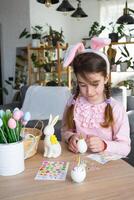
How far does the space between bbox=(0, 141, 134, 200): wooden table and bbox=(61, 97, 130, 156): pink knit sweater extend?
0.58 feet

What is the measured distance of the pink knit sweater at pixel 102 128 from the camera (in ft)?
3.71

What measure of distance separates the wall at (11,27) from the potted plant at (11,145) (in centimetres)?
426

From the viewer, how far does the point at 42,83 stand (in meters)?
4.45

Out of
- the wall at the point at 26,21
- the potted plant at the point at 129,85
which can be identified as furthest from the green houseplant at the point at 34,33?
the potted plant at the point at 129,85

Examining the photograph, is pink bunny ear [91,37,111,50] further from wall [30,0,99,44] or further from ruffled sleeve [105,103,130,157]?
wall [30,0,99,44]

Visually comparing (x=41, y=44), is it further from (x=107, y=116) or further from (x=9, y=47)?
(x=107, y=116)

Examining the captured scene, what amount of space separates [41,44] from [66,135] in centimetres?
356

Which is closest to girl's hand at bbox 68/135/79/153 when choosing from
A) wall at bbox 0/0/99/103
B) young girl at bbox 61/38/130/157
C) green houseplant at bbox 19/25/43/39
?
young girl at bbox 61/38/130/157

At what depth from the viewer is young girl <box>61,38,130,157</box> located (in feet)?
3.67

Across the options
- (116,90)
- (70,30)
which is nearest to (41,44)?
(70,30)

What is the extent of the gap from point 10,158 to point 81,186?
248mm

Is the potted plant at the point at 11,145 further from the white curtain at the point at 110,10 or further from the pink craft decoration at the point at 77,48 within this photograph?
the white curtain at the point at 110,10

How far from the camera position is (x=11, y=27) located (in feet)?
17.3

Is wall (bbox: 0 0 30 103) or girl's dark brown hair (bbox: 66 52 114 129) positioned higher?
wall (bbox: 0 0 30 103)
